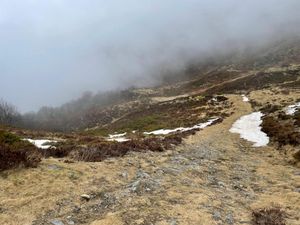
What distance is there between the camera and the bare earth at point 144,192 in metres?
10.3

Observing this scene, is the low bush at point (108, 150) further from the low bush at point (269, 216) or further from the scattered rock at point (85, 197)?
the low bush at point (269, 216)

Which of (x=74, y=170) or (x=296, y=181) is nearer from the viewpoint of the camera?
(x=74, y=170)

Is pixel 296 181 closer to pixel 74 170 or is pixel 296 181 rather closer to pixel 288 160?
pixel 288 160

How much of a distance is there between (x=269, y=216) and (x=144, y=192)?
4257 millimetres

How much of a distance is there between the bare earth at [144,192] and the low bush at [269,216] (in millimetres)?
231

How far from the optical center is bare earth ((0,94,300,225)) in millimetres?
10273

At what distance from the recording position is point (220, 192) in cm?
1336

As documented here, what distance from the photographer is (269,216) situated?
423 inches

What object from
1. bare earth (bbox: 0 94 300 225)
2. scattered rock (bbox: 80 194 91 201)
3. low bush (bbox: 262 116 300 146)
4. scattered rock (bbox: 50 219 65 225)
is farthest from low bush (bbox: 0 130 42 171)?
low bush (bbox: 262 116 300 146)

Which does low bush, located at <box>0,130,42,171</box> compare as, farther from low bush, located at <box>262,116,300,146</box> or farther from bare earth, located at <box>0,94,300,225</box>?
low bush, located at <box>262,116,300,146</box>

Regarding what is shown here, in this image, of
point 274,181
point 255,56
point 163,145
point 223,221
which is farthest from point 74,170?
point 255,56

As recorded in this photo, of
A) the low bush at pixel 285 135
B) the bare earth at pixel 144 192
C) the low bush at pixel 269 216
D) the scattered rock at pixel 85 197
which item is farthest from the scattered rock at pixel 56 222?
the low bush at pixel 285 135

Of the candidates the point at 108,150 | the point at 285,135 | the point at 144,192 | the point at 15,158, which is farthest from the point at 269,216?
the point at 285,135

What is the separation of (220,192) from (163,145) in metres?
10.8
